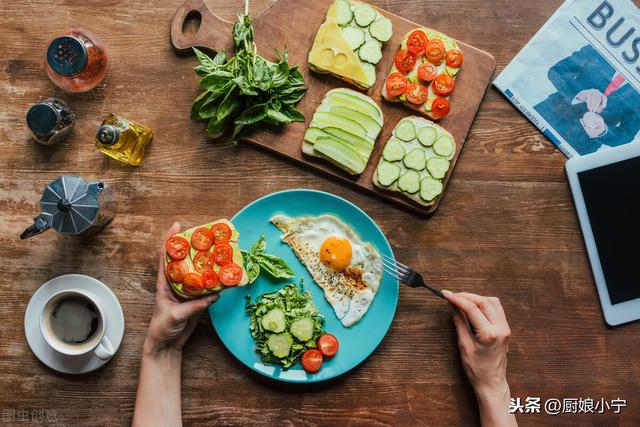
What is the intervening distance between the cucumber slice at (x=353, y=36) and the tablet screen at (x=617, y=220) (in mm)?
1588

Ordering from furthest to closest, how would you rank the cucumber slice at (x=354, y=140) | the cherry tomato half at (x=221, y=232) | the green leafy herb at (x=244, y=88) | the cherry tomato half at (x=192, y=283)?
the cucumber slice at (x=354, y=140) < the green leafy herb at (x=244, y=88) < the cherry tomato half at (x=221, y=232) < the cherry tomato half at (x=192, y=283)

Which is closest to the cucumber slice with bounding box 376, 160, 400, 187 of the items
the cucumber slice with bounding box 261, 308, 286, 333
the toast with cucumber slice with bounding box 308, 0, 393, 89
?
the toast with cucumber slice with bounding box 308, 0, 393, 89

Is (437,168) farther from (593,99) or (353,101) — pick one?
(593,99)

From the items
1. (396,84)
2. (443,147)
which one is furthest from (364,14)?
(443,147)

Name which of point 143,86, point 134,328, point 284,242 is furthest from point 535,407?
point 143,86

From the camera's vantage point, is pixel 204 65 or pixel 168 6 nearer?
pixel 204 65

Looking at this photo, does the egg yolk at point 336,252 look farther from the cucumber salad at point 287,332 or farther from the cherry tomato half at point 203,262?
the cherry tomato half at point 203,262

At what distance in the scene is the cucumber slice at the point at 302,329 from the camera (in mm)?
3268

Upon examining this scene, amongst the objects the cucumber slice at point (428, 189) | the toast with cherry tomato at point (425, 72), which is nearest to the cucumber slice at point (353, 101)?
the toast with cherry tomato at point (425, 72)

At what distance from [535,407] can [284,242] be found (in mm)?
1866

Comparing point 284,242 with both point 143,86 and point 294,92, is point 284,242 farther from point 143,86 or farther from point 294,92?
point 143,86

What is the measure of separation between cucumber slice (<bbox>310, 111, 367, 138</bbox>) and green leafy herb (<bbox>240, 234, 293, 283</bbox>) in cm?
76

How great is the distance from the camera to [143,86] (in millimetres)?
3449

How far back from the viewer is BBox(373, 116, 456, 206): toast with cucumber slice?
3.34 metres
